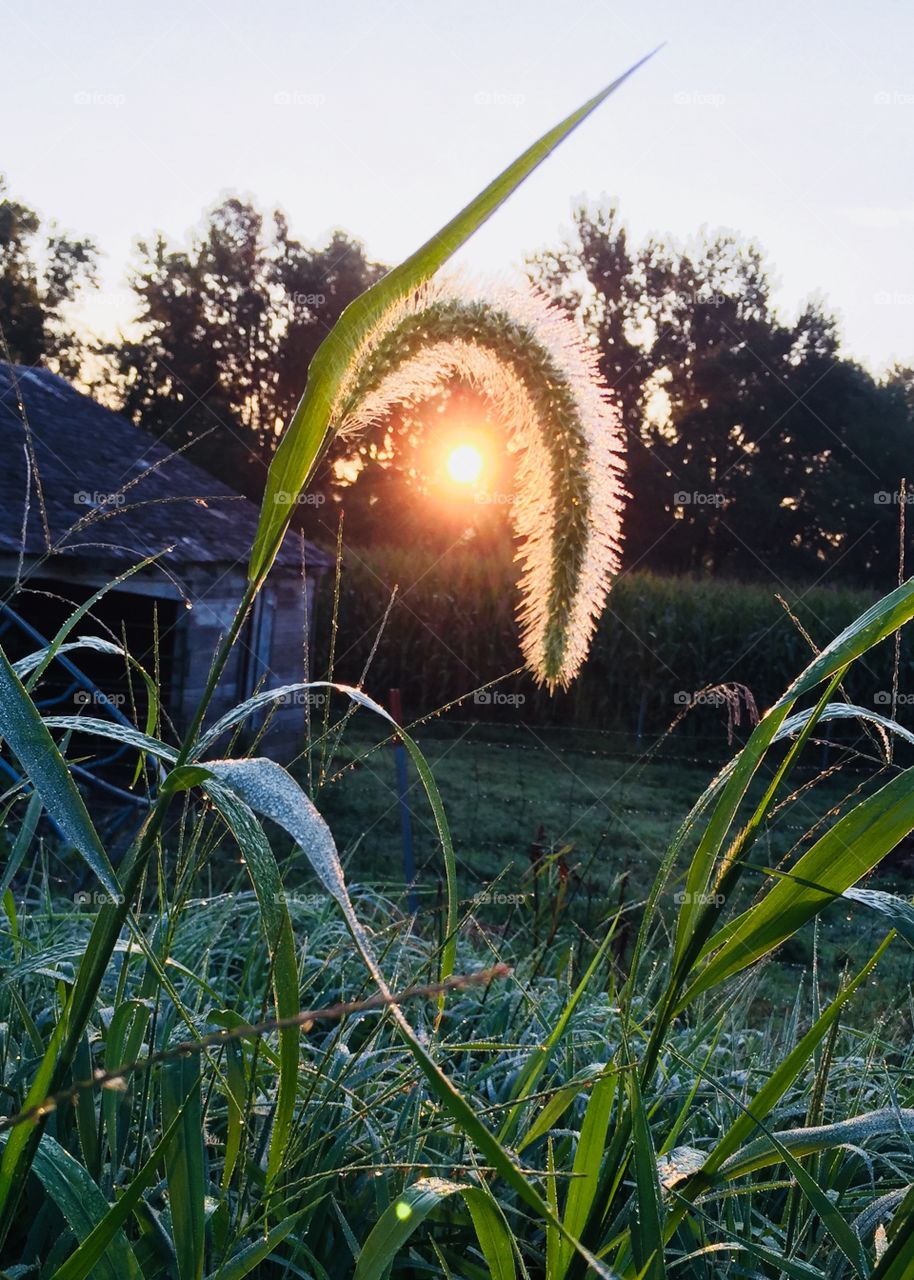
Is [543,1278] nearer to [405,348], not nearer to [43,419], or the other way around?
[405,348]

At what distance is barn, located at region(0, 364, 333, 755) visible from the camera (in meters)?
8.00

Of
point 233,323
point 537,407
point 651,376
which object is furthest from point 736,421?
point 537,407

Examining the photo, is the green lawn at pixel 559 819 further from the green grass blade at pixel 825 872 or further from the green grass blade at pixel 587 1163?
the green grass blade at pixel 825 872

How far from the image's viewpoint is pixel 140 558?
8188 mm

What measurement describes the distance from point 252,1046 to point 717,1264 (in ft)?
2.20

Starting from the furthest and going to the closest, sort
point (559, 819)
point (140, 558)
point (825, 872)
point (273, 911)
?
1. point (559, 819)
2. point (140, 558)
3. point (825, 872)
4. point (273, 911)

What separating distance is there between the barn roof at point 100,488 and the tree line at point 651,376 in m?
15.7

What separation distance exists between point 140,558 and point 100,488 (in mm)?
1457

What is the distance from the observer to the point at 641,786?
10555 mm

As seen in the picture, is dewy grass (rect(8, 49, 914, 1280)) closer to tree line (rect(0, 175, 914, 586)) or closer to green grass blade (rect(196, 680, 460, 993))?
green grass blade (rect(196, 680, 460, 993))

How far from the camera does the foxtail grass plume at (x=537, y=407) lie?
1.03 meters

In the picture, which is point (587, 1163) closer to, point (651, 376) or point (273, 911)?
point (273, 911)

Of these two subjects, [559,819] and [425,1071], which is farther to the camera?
[559,819]

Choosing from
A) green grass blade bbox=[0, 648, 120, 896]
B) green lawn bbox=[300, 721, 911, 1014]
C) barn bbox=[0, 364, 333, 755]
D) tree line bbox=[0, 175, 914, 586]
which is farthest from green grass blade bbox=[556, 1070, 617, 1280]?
tree line bbox=[0, 175, 914, 586]
